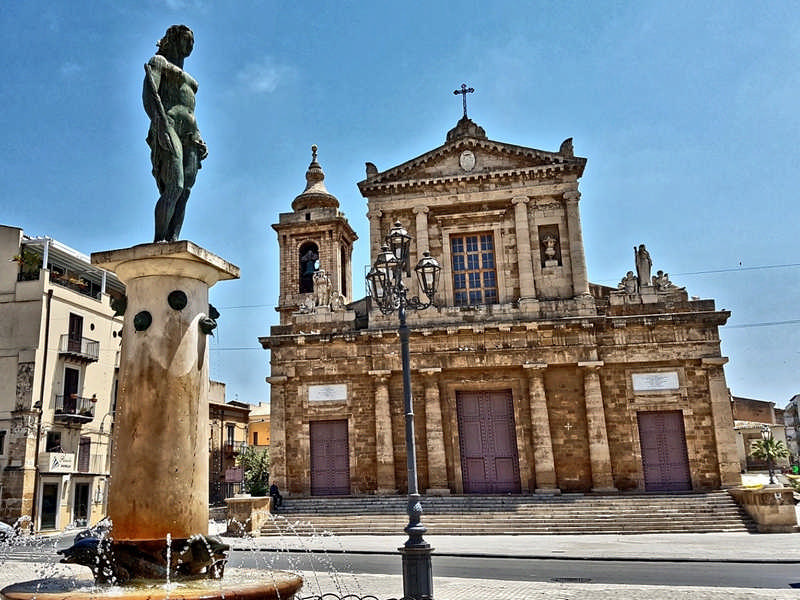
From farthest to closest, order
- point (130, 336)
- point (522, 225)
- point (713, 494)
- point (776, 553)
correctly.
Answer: point (522, 225), point (713, 494), point (776, 553), point (130, 336)

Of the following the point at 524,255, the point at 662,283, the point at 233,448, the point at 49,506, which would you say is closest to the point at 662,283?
the point at 662,283

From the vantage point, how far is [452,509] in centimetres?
2344

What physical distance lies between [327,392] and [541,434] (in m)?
8.28

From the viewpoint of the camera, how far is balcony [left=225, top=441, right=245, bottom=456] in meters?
45.8

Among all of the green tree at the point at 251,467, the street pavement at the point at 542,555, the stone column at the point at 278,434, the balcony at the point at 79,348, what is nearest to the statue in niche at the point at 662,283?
the street pavement at the point at 542,555

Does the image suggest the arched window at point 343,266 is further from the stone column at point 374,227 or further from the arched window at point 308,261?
the stone column at point 374,227

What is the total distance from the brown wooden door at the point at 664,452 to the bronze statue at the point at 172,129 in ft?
72.7

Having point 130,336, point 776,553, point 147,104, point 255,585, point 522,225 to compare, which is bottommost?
point 776,553

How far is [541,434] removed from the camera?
83.1 ft

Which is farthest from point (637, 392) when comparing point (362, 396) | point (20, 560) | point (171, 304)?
point (171, 304)

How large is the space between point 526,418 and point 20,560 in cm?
1683

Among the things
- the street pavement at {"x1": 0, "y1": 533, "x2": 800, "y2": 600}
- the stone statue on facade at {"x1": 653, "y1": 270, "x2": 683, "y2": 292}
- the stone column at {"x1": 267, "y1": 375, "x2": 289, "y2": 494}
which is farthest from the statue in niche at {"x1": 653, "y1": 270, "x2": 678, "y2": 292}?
the stone column at {"x1": 267, "y1": 375, "x2": 289, "y2": 494}

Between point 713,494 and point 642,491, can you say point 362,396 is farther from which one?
point 713,494

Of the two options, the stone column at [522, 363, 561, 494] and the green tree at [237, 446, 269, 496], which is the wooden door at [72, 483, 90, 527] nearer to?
the green tree at [237, 446, 269, 496]
